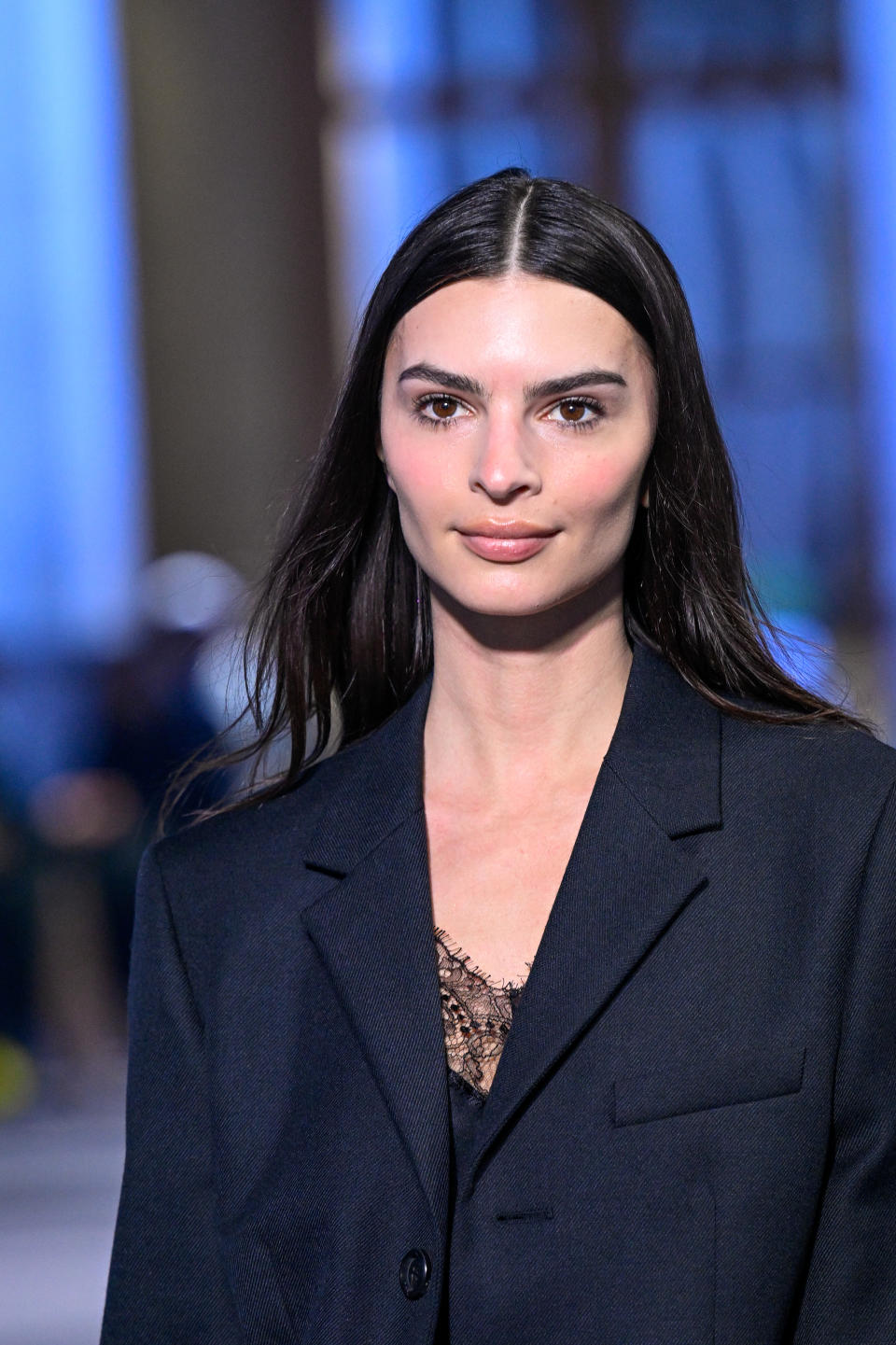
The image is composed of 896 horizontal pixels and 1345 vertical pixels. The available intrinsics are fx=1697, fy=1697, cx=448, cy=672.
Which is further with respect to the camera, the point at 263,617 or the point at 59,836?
the point at 59,836

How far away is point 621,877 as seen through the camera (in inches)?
58.9

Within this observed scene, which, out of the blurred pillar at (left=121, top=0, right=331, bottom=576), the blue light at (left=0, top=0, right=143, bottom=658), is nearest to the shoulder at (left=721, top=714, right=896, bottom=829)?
the blurred pillar at (left=121, top=0, right=331, bottom=576)

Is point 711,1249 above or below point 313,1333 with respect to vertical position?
above

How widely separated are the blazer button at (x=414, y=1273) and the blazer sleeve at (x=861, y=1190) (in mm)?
311

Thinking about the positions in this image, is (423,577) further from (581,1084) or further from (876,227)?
(876,227)

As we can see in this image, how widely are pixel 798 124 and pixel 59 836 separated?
383cm

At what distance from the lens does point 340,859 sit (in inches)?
64.3

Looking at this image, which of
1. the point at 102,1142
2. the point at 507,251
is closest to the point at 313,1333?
the point at 507,251

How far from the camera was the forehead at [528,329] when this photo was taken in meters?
1.49

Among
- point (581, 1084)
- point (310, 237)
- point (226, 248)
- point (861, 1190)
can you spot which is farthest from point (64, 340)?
point (861, 1190)

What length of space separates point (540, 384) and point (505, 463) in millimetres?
80

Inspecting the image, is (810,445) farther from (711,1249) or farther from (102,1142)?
(711,1249)

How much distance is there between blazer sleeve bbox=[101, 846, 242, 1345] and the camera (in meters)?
1.57

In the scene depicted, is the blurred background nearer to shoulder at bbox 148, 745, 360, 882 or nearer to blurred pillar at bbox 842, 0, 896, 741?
blurred pillar at bbox 842, 0, 896, 741
